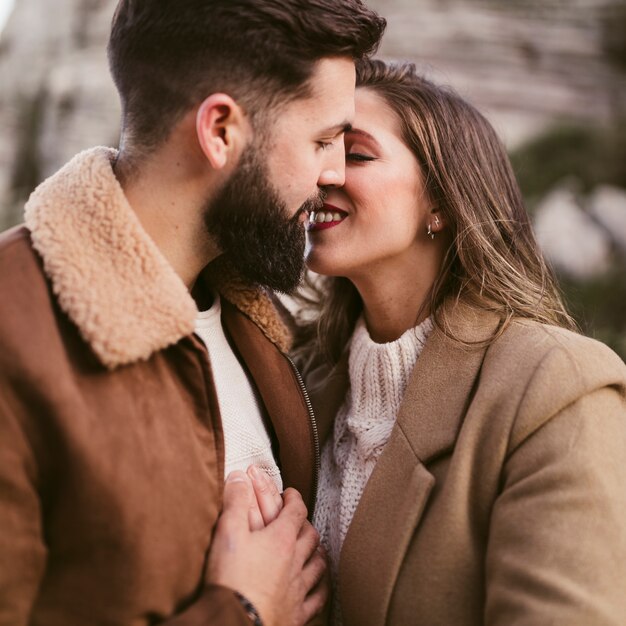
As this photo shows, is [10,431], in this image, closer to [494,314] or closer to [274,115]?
[274,115]

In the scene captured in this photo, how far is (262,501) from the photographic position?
2.07m

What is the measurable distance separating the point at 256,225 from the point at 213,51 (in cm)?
50

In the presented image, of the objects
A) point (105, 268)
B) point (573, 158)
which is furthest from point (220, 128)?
point (573, 158)

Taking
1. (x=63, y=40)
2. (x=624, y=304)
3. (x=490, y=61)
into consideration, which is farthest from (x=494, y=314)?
(x=63, y=40)

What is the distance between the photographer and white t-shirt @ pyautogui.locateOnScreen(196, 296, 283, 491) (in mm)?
2188

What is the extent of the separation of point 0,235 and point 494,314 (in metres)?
1.51

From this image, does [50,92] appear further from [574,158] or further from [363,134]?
[363,134]

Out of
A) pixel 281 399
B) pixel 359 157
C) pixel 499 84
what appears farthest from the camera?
pixel 499 84

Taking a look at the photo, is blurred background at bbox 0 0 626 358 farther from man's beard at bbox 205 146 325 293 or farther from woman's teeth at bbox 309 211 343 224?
man's beard at bbox 205 146 325 293

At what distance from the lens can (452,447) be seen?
207 centimetres

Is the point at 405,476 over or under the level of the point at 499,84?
under

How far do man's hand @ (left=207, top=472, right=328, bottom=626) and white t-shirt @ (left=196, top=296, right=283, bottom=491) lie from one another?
11 centimetres

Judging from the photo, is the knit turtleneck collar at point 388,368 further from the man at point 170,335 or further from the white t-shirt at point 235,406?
the white t-shirt at point 235,406

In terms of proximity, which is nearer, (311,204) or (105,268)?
(105,268)
